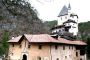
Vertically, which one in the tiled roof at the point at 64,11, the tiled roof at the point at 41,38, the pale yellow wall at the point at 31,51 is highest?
the tiled roof at the point at 64,11

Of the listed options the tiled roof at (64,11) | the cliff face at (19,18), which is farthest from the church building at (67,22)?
the cliff face at (19,18)

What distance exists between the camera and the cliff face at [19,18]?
73.3 metres

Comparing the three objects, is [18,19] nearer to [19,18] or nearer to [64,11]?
[19,18]

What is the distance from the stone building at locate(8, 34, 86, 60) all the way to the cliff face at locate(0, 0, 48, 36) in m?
22.7

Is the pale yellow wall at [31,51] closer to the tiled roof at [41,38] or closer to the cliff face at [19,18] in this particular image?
the tiled roof at [41,38]

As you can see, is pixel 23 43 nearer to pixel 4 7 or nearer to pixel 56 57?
pixel 56 57

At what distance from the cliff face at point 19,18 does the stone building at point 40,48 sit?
74.6 ft

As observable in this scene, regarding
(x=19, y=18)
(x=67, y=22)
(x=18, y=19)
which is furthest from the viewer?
(x=67, y=22)

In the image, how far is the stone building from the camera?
40094 mm

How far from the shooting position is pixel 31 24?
85.6 meters

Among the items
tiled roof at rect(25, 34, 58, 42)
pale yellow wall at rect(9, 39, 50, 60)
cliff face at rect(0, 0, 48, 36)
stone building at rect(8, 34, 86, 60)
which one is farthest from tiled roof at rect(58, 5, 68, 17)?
tiled roof at rect(25, 34, 58, 42)

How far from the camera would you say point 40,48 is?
40781 millimetres

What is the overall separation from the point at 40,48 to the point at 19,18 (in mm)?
45892

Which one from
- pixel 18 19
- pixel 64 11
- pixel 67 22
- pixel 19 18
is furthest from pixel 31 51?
pixel 64 11
